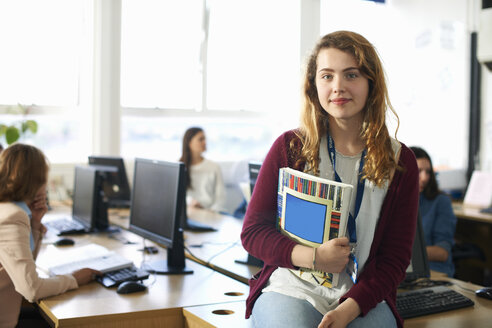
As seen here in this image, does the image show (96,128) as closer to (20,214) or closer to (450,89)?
(20,214)

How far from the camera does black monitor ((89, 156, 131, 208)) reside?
3.74m

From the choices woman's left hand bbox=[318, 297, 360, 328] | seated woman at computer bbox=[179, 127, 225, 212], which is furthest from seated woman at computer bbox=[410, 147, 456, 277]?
seated woman at computer bbox=[179, 127, 225, 212]

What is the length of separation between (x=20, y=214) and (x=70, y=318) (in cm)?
47

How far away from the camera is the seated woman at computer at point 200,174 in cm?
469

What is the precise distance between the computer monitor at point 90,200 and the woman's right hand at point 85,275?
103cm

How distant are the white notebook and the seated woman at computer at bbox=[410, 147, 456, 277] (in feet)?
5.27

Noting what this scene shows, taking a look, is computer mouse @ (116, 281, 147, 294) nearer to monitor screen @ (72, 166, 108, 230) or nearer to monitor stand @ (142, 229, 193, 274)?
monitor stand @ (142, 229, 193, 274)

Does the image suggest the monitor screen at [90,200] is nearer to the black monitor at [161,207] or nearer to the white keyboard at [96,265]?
the black monitor at [161,207]

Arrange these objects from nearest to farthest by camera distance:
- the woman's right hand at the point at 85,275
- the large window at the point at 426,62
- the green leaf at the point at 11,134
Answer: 1. the woman's right hand at the point at 85,275
2. the green leaf at the point at 11,134
3. the large window at the point at 426,62

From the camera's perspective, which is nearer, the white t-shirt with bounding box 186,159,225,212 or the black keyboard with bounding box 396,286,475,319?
the black keyboard with bounding box 396,286,475,319

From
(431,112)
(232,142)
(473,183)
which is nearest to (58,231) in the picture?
(232,142)

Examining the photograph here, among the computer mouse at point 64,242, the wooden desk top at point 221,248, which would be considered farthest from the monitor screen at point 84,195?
the wooden desk top at point 221,248

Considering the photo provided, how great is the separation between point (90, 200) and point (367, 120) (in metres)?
2.00

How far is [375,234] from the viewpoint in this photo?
158 centimetres
